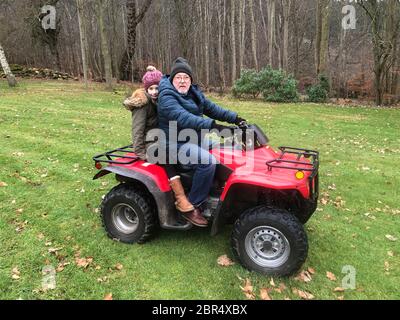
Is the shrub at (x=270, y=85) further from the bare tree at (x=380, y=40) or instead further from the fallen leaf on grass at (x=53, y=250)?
the fallen leaf on grass at (x=53, y=250)

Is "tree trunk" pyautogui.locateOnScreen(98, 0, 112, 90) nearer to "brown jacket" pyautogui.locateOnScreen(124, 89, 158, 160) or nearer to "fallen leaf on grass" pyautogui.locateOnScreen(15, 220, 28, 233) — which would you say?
"fallen leaf on grass" pyautogui.locateOnScreen(15, 220, 28, 233)

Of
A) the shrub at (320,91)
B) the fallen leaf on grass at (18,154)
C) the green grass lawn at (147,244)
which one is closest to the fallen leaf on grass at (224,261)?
the green grass lawn at (147,244)

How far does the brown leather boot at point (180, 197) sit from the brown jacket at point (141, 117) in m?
0.50

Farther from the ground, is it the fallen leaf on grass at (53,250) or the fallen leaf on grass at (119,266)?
the fallen leaf on grass at (53,250)

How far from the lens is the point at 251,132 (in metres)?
3.94

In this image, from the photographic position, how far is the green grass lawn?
3625 millimetres

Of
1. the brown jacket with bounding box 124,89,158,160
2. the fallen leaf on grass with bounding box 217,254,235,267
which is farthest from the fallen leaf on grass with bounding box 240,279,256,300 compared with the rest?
the brown jacket with bounding box 124,89,158,160

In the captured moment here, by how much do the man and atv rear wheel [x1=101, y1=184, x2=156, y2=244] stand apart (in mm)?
456

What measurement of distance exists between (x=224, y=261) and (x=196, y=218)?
56 centimetres

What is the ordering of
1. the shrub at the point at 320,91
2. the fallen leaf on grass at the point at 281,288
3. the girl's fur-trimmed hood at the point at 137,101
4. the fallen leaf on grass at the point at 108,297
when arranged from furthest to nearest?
1. the shrub at the point at 320,91
2. the girl's fur-trimmed hood at the point at 137,101
3. the fallen leaf on grass at the point at 281,288
4. the fallen leaf on grass at the point at 108,297

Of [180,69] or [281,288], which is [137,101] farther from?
[281,288]

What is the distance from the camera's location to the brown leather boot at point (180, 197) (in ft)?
13.0

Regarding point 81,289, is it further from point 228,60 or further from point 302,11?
point 302,11
